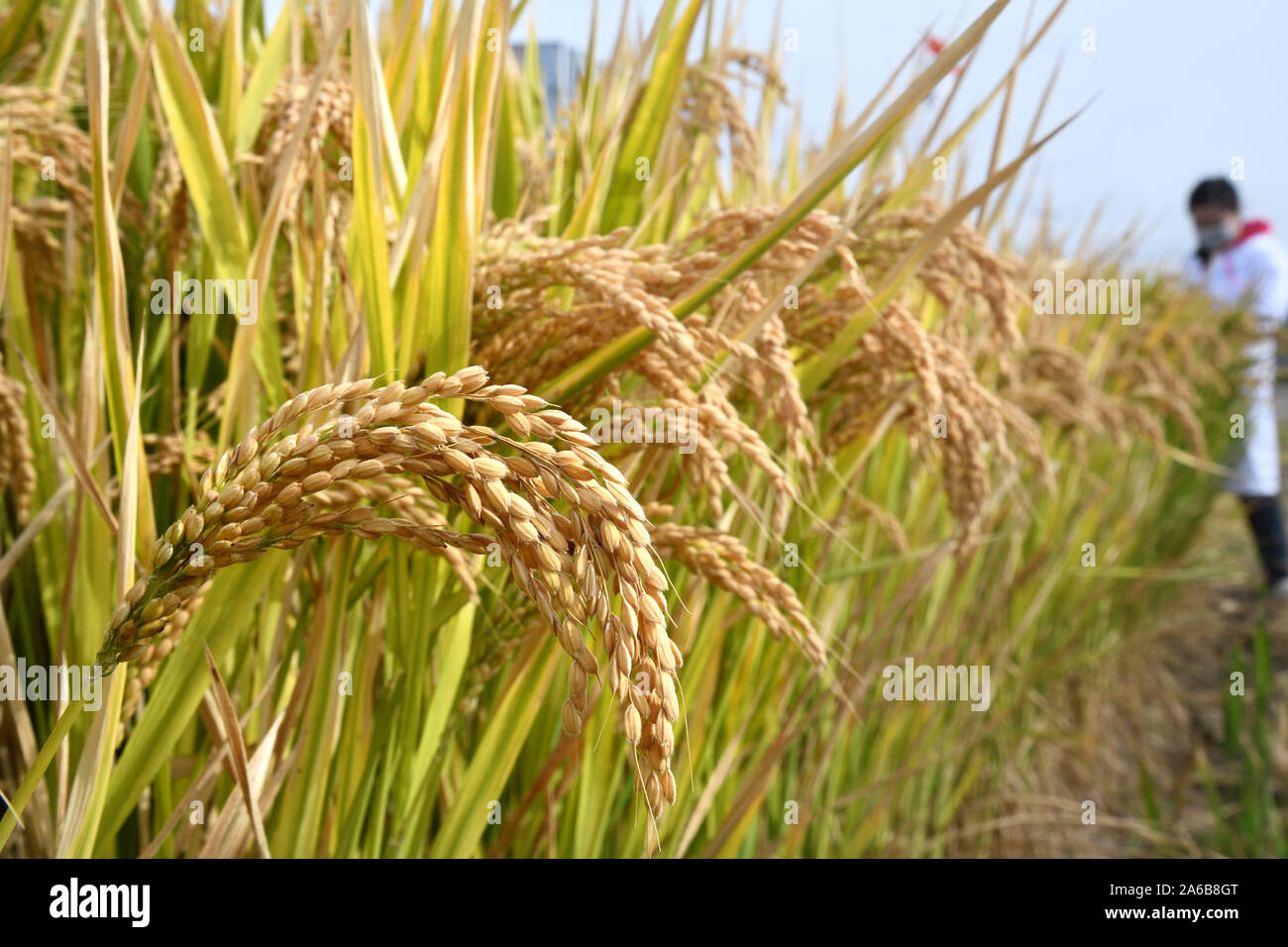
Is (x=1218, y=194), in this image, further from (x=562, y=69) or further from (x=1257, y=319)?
(x=562, y=69)

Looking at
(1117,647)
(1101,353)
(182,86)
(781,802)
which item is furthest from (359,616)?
(1117,647)

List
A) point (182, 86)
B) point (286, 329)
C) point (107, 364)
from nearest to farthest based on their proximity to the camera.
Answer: point (107, 364), point (182, 86), point (286, 329)

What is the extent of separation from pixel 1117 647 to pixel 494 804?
3483 millimetres

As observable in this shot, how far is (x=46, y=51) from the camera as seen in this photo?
134cm

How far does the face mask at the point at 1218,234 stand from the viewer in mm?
5613

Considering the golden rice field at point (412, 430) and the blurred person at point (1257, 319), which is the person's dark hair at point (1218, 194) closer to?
the blurred person at point (1257, 319)

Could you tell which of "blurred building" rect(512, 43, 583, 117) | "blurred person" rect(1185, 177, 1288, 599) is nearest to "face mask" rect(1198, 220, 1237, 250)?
"blurred person" rect(1185, 177, 1288, 599)

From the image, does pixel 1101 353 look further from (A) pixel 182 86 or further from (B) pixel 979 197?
(A) pixel 182 86

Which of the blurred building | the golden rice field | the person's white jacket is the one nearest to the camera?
the golden rice field

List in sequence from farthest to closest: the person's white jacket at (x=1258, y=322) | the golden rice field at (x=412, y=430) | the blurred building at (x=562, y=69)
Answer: the person's white jacket at (x=1258, y=322)
the blurred building at (x=562, y=69)
the golden rice field at (x=412, y=430)

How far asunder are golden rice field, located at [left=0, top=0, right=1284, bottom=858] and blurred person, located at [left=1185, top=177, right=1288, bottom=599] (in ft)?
14.6

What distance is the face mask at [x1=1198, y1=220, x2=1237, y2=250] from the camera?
18.4 feet

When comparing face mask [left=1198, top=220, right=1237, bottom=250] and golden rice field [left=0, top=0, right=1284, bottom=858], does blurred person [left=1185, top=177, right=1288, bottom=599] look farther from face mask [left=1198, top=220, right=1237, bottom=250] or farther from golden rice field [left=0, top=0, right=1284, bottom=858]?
golden rice field [left=0, top=0, right=1284, bottom=858]

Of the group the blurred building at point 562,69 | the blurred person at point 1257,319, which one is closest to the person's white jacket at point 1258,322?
the blurred person at point 1257,319
